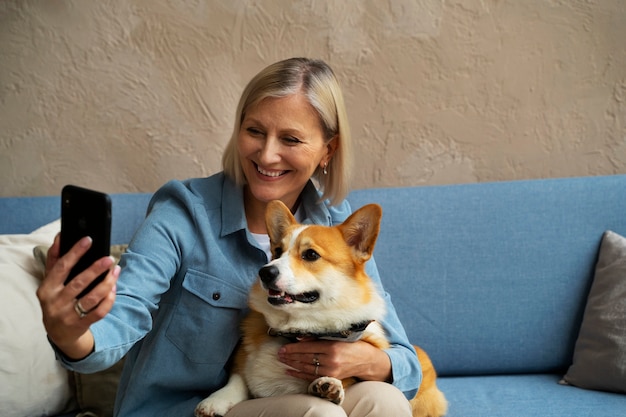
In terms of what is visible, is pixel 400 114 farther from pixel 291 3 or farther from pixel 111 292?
pixel 111 292

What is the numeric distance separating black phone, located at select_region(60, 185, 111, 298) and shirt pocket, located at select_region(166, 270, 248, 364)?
1.57ft

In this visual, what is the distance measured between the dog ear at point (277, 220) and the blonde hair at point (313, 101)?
0.17 metres

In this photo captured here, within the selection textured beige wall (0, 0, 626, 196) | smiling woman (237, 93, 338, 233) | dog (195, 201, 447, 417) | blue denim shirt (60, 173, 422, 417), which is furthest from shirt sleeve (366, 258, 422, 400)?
textured beige wall (0, 0, 626, 196)

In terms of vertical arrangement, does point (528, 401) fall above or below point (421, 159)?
below

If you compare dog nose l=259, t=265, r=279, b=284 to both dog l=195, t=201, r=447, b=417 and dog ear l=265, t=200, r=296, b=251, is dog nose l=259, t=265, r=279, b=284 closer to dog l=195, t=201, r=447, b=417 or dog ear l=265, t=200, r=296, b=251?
dog l=195, t=201, r=447, b=417

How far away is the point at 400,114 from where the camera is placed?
2.38 metres

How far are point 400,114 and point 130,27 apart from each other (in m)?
1.05

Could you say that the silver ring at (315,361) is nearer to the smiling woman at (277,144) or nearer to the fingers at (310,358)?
the fingers at (310,358)

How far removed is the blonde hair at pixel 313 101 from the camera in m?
1.55

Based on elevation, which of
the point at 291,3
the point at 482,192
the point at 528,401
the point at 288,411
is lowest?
the point at 528,401

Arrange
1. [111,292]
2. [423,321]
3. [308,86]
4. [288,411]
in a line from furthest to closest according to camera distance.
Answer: [423,321]
[308,86]
[288,411]
[111,292]

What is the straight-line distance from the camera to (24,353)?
1.65 meters

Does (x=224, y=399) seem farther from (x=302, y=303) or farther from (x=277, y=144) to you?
(x=277, y=144)

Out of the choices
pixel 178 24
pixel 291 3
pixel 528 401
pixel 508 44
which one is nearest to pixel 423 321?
pixel 528 401
